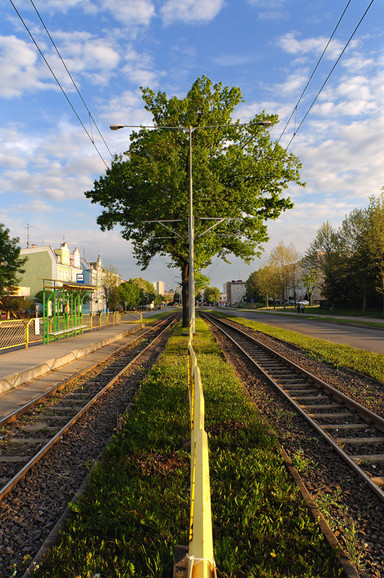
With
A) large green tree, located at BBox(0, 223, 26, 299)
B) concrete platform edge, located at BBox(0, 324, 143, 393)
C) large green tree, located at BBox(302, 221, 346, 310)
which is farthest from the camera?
large green tree, located at BBox(302, 221, 346, 310)

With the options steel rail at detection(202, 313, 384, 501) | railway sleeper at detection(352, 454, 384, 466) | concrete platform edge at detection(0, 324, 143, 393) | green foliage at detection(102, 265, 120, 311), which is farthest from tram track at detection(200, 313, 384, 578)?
green foliage at detection(102, 265, 120, 311)

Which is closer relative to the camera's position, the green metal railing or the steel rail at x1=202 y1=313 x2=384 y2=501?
the steel rail at x1=202 y1=313 x2=384 y2=501

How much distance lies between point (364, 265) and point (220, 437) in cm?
4304

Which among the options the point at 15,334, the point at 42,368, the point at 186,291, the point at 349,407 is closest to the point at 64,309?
the point at 15,334

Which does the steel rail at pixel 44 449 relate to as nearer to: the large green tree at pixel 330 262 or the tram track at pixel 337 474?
the tram track at pixel 337 474

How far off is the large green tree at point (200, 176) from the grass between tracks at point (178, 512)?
13.9 meters

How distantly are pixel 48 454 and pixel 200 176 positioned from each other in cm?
1630

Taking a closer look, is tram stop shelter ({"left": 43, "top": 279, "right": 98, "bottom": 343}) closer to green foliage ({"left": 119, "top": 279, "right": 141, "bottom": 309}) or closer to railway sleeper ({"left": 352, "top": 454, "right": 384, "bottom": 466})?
railway sleeper ({"left": 352, "top": 454, "right": 384, "bottom": 466})

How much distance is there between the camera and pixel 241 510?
368 cm

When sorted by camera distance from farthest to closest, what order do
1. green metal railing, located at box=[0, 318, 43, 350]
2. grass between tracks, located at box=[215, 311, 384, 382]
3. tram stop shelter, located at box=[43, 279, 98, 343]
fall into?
tram stop shelter, located at box=[43, 279, 98, 343]
green metal railing, located at box=[0, 318, 43, 350]
grass between tracks, located at box=[215, 311, 384, 382]

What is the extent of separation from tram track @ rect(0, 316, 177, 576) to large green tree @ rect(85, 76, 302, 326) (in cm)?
1145

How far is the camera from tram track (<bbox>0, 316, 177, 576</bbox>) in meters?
3.60

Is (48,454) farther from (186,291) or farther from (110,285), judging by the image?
(110,285)

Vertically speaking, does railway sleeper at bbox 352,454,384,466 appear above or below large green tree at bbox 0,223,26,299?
below
